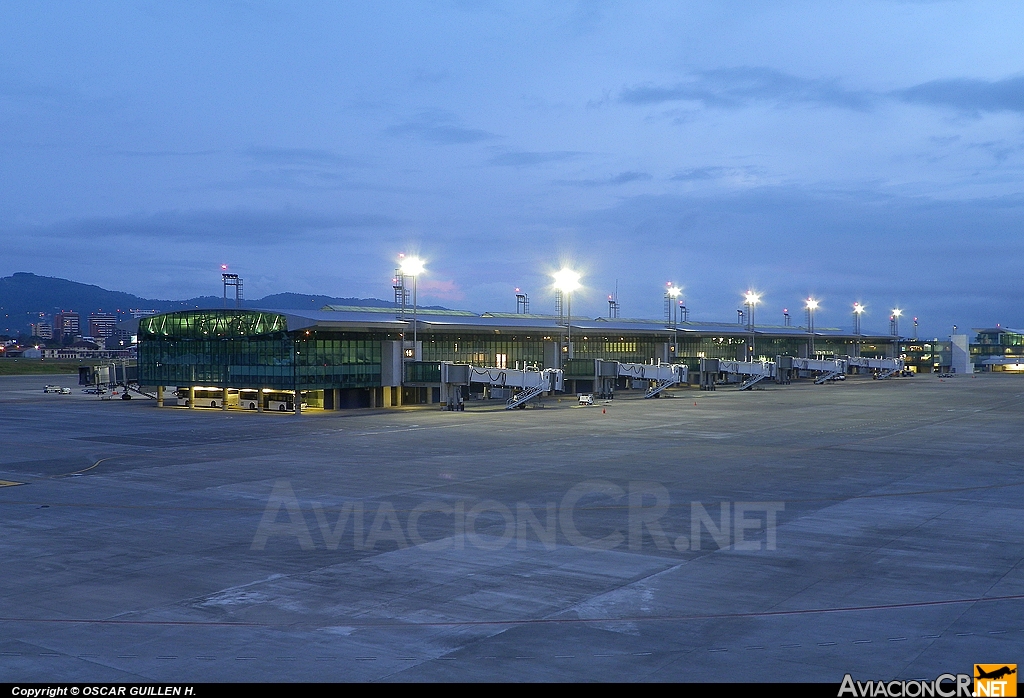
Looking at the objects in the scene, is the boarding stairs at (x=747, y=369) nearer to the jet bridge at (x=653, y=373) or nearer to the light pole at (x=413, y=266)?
the jet bridge at (x=653, y=373)

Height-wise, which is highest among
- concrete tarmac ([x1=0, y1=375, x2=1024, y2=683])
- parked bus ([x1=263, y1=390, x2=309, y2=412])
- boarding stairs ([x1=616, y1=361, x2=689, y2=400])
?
boarding stairs ([x1=616, y1=361, x2=689, y2=400])

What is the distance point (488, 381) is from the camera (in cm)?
8644

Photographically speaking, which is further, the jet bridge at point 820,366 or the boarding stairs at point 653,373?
the jet bridge at point 820,366

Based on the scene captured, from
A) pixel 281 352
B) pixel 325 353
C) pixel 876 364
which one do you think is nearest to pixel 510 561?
pixel 281 352

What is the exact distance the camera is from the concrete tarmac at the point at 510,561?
658 inches

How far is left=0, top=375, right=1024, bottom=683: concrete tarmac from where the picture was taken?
16.7 m

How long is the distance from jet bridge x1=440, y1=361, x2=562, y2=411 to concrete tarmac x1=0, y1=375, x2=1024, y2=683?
31001mm

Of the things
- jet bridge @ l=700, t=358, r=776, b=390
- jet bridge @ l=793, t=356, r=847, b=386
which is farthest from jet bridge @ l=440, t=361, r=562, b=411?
jet bridge @ l=793, t=356, r=847, b=386

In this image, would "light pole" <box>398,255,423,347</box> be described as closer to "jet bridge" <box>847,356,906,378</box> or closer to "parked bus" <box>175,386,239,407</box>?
"parked bus" <box>175,386,239,407</box>

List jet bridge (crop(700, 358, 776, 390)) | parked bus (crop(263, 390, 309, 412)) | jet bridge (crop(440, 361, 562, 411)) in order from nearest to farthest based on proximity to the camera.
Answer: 1. parked bus (crop(263, 390, 309, 412))
2. jet bridge (crop(440, 361, 562, 411))
3. jet bridge (crop(700, 358, 776, 390))

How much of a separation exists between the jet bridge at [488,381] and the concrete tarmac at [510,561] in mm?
31001

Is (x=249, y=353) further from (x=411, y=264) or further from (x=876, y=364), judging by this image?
(x=876, y=364)

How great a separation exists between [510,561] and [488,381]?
62238 mm

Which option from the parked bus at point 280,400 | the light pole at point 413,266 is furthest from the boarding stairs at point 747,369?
the parked bus at point 280,400
